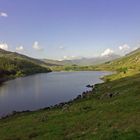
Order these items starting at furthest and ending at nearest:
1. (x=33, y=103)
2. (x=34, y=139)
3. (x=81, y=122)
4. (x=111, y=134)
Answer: (x=33, y=103) < (x=81, y=122) < (x=34, y=139) < (x=111, y=134)

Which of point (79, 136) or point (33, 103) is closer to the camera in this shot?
point (79, 136)

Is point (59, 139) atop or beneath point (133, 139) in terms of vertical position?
beneath

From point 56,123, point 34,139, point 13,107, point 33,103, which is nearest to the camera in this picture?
point 34,139

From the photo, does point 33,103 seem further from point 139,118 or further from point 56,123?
point 139,118

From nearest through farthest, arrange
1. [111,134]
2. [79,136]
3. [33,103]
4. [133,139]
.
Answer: [133,139] → [111,134] → [79,136] → [33,103]

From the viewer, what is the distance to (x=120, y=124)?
34219mm

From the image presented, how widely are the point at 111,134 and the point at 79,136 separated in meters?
6.59

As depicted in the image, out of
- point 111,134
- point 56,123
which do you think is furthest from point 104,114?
point 111,134

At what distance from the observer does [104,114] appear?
46.0 metres

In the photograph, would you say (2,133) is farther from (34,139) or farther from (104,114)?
(104,114)

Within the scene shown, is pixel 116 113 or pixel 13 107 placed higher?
pixel 116 113

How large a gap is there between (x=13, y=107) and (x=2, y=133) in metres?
60.7

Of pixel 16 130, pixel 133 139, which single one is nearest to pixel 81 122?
pixel 16 130

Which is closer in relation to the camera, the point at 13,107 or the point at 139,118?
the point at 139,118
